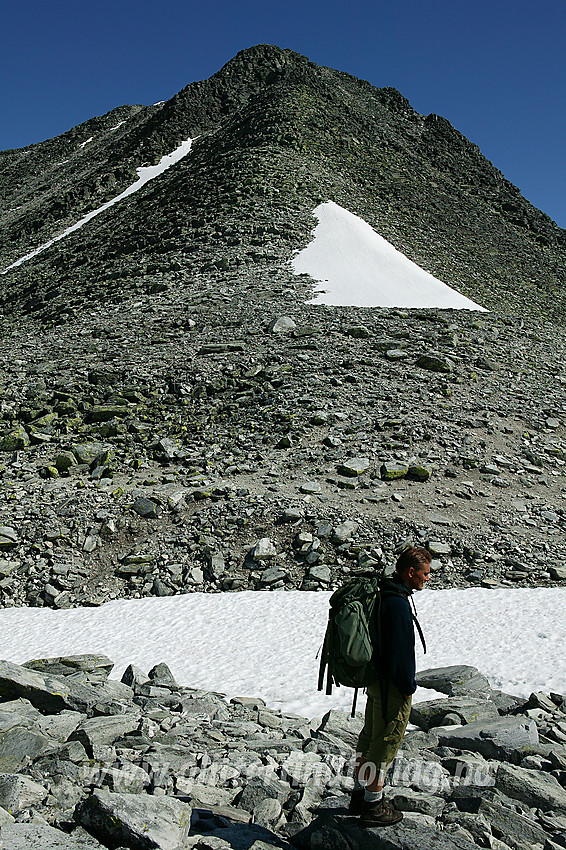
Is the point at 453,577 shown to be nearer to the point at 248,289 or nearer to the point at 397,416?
the point at 397,416

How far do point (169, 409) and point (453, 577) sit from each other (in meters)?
10.1

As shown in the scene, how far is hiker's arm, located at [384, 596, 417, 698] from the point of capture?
4102mm

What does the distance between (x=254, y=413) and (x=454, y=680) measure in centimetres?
1087

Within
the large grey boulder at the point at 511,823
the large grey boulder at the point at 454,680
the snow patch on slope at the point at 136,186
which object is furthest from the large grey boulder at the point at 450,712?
the snow patch on slope at the point at 136,186

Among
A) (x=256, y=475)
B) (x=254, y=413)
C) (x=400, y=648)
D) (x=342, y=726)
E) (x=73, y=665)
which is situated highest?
(x=254, y=413)

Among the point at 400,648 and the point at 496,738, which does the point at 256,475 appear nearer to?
the point at 496,738

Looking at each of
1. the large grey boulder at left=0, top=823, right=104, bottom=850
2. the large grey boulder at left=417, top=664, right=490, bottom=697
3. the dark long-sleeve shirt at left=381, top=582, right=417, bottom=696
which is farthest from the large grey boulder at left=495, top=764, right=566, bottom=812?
the large grey boulder at left=0, top=823, right=104, bottom=850

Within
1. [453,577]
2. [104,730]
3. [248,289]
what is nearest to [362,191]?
[248,289]

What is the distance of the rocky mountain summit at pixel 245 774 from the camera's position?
154 inches

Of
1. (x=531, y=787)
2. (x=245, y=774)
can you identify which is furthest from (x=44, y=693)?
(x=531, y=787)

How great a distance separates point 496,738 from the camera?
5.76 meters

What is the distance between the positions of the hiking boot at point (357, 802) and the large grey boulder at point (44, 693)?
3167mm

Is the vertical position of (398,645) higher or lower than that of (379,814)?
higher

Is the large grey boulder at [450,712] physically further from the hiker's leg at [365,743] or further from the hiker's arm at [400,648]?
the hiker's arm at [400,648]
